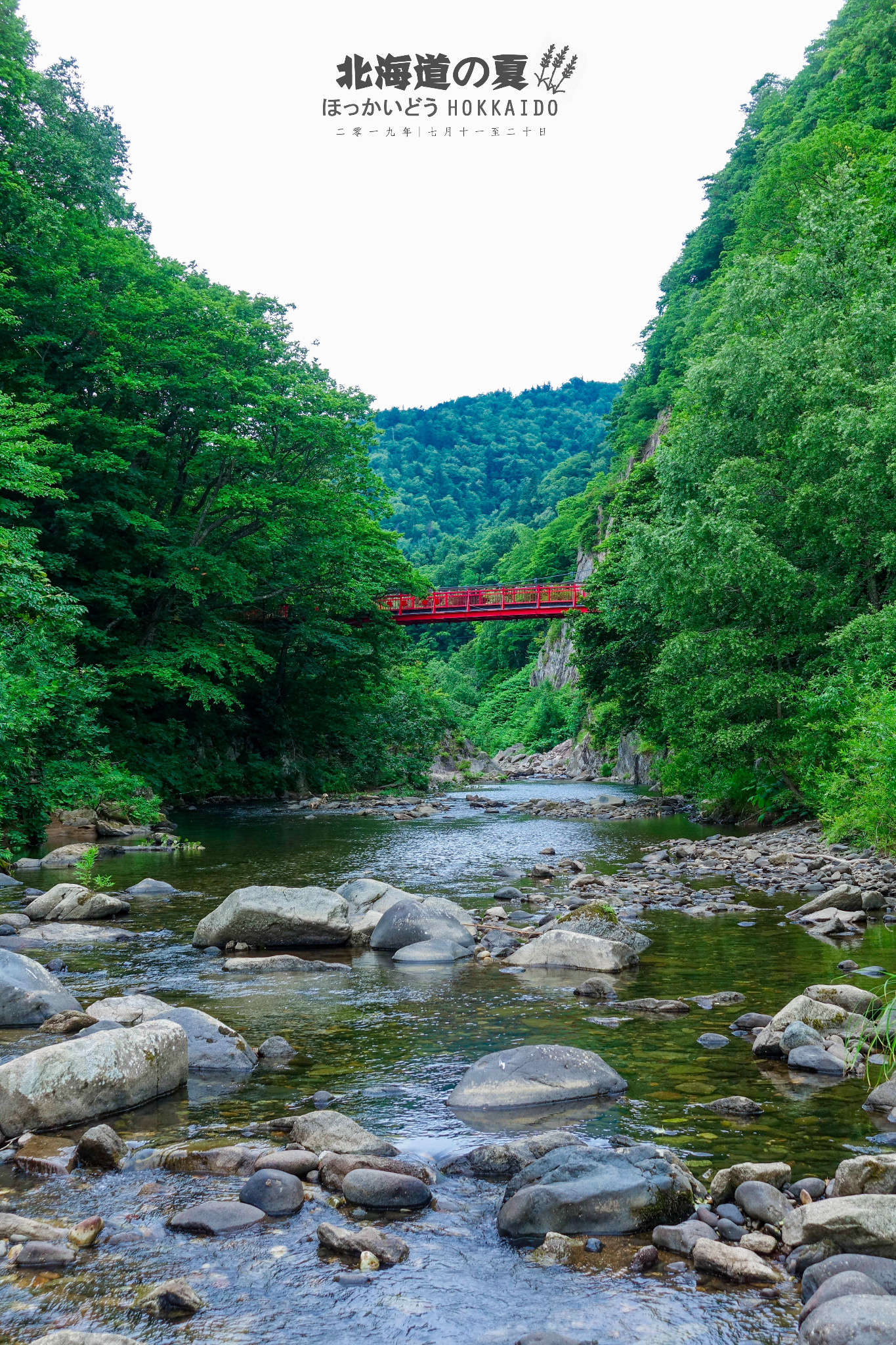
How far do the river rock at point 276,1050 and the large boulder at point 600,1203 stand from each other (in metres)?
2.51

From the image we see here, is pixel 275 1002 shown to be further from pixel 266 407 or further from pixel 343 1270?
pixel 266 407

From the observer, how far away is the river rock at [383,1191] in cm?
409

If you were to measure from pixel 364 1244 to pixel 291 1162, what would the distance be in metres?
0.76

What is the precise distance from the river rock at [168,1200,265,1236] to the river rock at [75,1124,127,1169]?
2.30 feet

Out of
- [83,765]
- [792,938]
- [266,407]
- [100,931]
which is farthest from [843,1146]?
[266,407]

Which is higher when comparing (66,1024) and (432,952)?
(66,1024)

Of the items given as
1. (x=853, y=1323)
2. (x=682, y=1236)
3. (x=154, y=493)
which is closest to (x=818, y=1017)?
(x=682, y=1236)

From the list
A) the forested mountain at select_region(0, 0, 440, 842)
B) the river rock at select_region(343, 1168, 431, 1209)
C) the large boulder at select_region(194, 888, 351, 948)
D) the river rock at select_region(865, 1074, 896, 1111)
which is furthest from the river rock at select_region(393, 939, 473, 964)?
the forested mountain at select_region(0, 0, 440, 842)

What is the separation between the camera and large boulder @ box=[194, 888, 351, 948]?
9430 millimetres

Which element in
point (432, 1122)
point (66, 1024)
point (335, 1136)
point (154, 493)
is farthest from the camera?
point (154, 493)

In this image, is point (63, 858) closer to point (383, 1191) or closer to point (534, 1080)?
point (534, 1080)

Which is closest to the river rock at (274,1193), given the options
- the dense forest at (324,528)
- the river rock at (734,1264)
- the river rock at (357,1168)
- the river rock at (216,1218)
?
the river rock at (216,1218)

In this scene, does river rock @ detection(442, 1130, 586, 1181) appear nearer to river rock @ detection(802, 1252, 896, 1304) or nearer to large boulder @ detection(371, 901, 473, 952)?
river rock @ detection(802, 1252, 896, 1304)

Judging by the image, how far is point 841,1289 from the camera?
3131 millimetres
